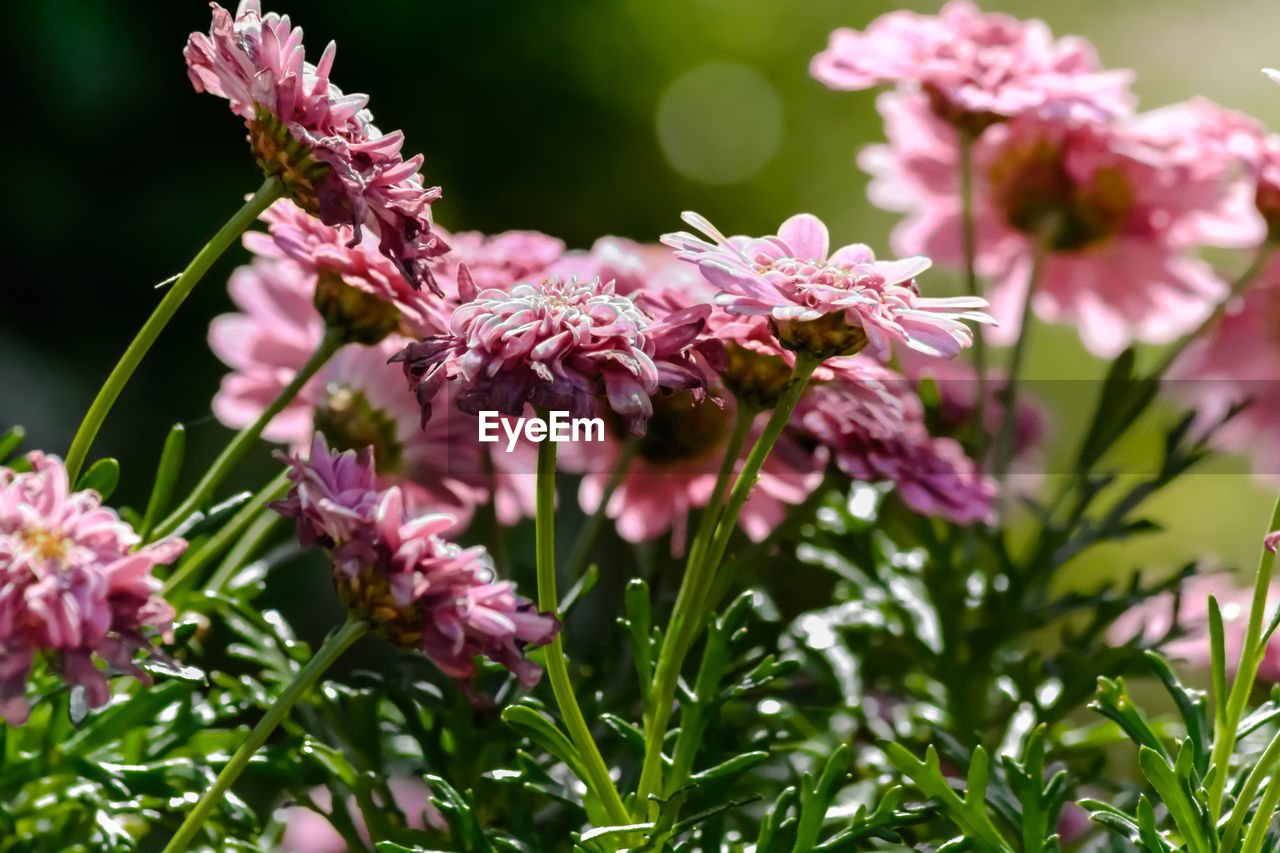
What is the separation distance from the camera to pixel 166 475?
1.31 feet

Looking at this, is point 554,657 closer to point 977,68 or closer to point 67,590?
point 67,590

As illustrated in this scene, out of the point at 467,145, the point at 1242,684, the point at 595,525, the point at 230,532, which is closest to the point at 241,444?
the point at 230,532

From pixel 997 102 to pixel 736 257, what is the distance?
227 millimetres

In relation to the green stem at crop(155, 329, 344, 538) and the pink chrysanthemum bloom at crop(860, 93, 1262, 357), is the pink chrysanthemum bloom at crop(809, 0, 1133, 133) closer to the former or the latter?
the pink chrysanthemum bloom at crop(860, 93, 1262, 357)

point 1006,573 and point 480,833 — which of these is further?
point 1006,573

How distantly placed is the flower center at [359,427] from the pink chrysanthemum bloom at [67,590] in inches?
8.4

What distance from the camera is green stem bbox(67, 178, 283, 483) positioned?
0.31 meters

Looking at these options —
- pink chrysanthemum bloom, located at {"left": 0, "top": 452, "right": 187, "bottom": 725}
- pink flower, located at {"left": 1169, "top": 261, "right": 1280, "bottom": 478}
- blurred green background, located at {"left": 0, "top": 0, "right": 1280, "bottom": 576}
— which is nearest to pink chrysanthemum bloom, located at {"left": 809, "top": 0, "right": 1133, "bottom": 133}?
pink flower, located at {"left": 1169, "top": 261, "right": 1280, "bottom": 478}

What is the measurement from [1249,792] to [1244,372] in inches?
14.6

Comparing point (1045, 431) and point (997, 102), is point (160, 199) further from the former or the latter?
point (997, 102)

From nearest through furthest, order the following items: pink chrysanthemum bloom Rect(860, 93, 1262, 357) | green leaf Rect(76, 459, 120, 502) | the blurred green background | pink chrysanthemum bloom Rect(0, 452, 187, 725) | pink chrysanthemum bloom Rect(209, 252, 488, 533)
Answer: pink chrysanthemum bloom Rect(0, 452, 187, 725)
green leaf Rect(76, 459, 120, 502)
pink chrysanthemum bloom Rect(209, 252, 488, 533)
pink chrysanthemum bloom Rect(860, 93, 1262, 357)
the blurred green background

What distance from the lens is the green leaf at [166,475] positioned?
0.39 metres

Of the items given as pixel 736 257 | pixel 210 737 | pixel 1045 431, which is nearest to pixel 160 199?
pixel 1045 431

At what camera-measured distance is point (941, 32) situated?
0.54m
